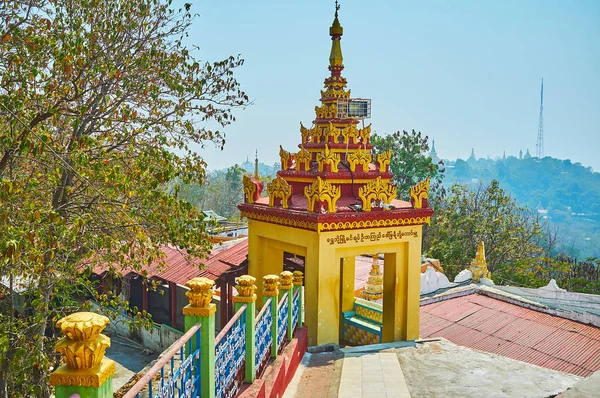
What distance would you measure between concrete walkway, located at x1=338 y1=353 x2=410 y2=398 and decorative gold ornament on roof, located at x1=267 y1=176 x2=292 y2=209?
355 centimetres

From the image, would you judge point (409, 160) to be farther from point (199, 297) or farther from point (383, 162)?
point (199, 297)

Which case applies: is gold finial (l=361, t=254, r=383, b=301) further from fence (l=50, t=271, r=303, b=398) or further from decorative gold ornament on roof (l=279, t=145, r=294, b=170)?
fence (l=50, t=271, r=303, b=398)

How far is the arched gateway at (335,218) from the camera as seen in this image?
10477 millimetres

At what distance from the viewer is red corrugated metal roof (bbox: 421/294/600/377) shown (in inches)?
458

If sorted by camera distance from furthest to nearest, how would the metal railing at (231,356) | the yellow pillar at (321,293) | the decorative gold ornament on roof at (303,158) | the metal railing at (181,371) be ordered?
the decorative gold ornament on roof at (303,158)
the yellow pillar at (321,293)
the metal railing at (231,356)
the metal railing at (181,371)

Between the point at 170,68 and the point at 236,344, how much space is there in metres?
5.06

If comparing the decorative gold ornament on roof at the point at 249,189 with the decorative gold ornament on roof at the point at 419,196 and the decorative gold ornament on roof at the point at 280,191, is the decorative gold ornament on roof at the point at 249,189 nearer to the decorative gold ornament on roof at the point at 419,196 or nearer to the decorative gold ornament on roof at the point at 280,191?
the decorative gold ornament on roof at the point at 280,191

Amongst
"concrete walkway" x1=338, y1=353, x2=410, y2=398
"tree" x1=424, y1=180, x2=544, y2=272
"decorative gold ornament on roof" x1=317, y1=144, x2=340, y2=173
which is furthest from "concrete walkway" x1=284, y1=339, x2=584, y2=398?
"tree" x1=424, y1=180, x2=544, y2=272

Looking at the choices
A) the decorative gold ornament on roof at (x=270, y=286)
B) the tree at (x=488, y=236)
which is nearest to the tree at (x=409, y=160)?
the tree at (x=488, y=236)

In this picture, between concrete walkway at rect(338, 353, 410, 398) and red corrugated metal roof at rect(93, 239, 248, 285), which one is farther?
red corrugated metal roof at rect(93, 239, 248, 285)

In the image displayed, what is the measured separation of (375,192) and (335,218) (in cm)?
130

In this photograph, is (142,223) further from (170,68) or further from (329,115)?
(329,115)

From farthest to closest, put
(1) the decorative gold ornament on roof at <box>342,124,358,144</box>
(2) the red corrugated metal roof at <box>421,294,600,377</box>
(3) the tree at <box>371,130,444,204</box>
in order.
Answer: (3) the tree at <box>371,130,444,204</box> → (1) the decorative gold ornament on roof at <box>342,124,358,144</box> → (2) the red corrugated metal roof at <box>421,294,600,377</box>

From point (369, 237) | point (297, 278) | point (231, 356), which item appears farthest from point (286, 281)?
point (231, 356)
